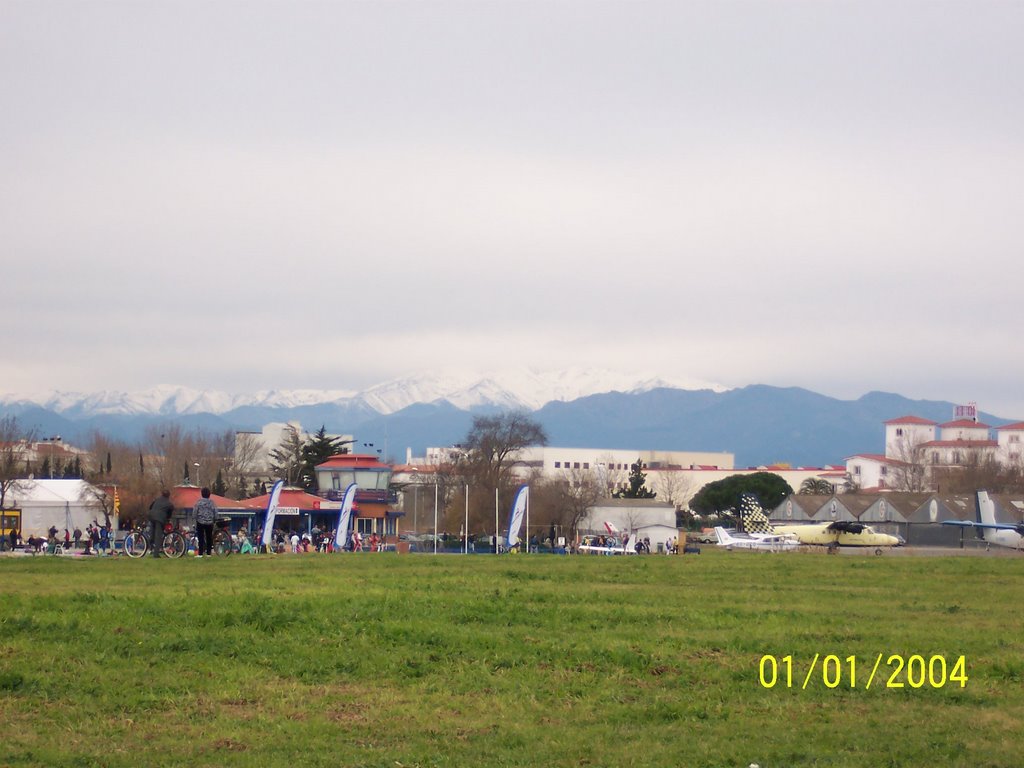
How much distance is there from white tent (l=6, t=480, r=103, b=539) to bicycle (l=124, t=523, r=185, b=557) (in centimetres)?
3921

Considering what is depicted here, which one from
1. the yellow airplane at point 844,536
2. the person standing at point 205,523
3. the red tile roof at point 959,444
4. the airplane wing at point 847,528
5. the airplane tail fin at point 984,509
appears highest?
the red tile roof at point 959,444

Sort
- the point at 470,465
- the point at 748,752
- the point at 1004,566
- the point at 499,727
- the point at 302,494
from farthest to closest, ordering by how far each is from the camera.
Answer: the point at 470,465 < the point at 302,494 < the point at 1004,566 < the point at 499,727 < the point at 748,752

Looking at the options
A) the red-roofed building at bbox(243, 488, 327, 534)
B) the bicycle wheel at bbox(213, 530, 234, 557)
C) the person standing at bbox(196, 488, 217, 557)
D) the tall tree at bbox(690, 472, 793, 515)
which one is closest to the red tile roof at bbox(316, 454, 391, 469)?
the red-roofed building at bbox(243, 488, 327, 534)

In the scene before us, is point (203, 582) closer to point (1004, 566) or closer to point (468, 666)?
point (468, 666)

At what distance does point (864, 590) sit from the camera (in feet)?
73.7

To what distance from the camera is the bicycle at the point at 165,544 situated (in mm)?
28594

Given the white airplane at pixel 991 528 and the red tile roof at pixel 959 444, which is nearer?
the white airplane at pixel 991 528

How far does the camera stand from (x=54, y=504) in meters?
67.6

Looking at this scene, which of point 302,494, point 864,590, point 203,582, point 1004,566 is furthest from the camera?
point 302,494

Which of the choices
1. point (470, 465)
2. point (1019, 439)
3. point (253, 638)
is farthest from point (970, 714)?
point (1019, 439)

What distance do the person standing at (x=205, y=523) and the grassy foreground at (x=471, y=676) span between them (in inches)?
297

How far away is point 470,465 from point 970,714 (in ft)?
315

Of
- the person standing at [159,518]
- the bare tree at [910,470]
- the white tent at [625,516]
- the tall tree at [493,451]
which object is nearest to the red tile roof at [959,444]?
the bare tree at [910,470]

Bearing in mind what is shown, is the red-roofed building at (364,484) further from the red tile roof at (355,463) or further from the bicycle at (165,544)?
the bicycle at (165,544)
